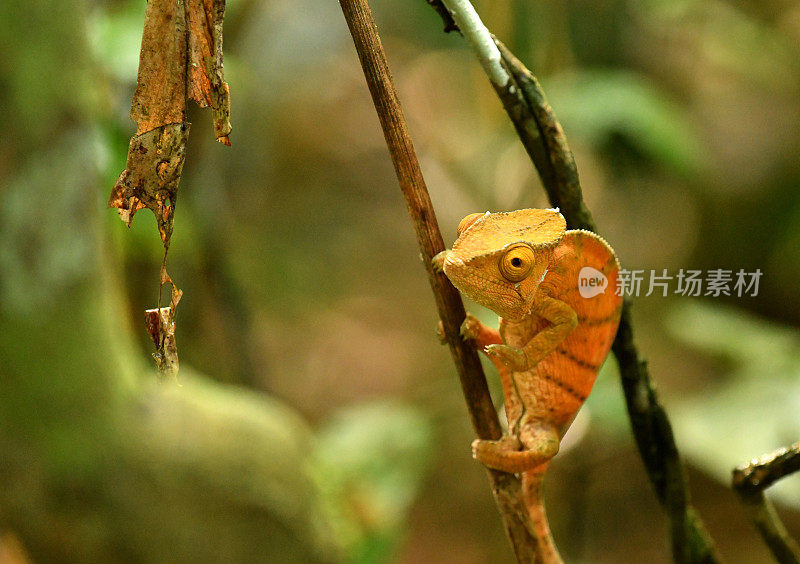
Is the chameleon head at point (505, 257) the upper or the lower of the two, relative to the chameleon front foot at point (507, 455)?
upper

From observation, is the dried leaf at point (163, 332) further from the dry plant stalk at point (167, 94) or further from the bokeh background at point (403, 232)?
the bokeh background at point (403, 232)

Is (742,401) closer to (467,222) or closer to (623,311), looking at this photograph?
(623,311)

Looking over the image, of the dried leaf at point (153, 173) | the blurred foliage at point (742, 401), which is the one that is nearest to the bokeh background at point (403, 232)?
the blurred foliage at point (742, 401)

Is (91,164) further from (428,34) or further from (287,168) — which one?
(287,168)

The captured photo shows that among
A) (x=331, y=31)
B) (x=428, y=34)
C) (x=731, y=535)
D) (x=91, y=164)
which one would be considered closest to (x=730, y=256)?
(x=731, y=535)

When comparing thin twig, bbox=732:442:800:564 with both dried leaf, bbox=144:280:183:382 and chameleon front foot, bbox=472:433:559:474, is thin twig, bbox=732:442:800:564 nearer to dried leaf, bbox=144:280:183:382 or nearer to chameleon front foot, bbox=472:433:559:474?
chameleon front foot, bbox=472:433:559:474

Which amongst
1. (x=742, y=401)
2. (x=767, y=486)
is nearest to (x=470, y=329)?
(x=767, y=486)
